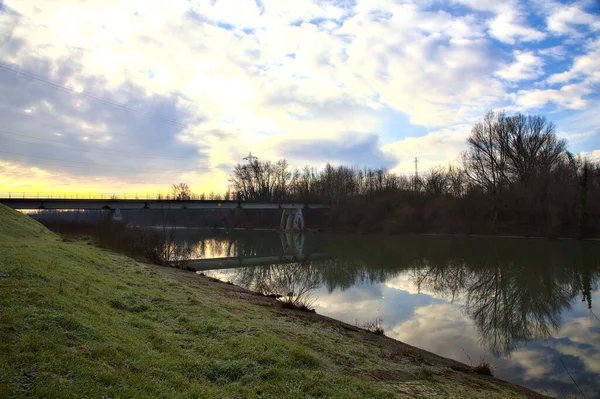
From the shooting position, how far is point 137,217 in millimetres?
120312

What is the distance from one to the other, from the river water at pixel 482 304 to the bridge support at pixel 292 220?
5292cm

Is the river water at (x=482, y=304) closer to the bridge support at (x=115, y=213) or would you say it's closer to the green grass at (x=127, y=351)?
the green grass at (x=127, y=351)

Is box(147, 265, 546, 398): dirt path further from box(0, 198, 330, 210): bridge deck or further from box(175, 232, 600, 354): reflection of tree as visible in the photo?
box(0, 198, 330, 210): bridge deck

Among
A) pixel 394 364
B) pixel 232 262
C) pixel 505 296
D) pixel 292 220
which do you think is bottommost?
pixel 232 262

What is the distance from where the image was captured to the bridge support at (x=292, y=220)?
282 feet

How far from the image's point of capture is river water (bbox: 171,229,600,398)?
10.7 meters

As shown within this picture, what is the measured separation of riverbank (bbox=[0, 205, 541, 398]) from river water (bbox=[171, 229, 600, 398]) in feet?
6.57

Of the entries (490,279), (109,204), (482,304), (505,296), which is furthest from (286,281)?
(109,204)

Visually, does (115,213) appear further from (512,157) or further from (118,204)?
(512,157)

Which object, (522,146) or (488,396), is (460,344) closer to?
(488,396)

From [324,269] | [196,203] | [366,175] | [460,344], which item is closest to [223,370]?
[460,344]

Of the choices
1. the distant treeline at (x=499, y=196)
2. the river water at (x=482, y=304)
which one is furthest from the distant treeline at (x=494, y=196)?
the river water at (x=482, y=304)

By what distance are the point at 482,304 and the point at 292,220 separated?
235 feet

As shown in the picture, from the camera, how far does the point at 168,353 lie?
634 centimetres
